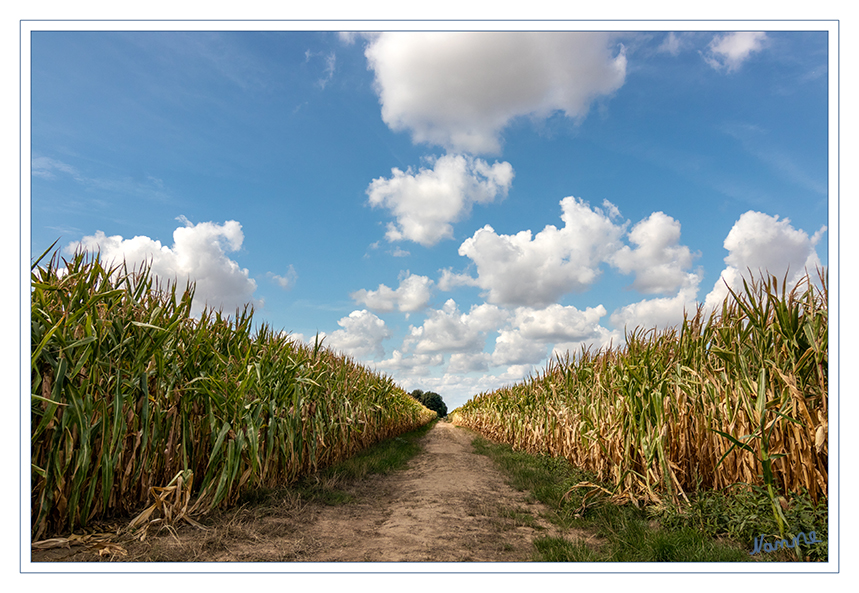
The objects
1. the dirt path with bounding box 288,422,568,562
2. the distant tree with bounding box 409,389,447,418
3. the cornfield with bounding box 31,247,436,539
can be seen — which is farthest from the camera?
the distant tree with bounding box 409,389,447,418

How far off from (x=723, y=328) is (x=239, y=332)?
18.8 ft

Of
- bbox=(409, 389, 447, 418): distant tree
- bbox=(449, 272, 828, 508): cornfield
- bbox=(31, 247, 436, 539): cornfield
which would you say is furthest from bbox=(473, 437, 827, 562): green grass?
bbox=(409, 389, 447, 418): distant tree

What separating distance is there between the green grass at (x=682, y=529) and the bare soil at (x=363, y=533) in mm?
324

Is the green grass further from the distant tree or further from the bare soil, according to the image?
the distant tree

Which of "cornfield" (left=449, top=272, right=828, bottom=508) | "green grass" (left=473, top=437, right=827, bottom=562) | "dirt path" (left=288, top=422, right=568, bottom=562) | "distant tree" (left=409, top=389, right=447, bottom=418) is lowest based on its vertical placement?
"distant tree" (left=409, top=389, right=447, bottom=418)

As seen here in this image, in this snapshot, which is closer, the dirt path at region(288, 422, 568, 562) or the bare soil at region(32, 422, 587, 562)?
the bare soil at region(32, 422, 587, 562)

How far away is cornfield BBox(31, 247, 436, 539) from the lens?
9.43 feet

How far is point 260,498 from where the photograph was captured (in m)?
4.48

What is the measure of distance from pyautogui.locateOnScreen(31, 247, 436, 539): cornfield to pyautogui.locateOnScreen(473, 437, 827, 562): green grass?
3.17 metres

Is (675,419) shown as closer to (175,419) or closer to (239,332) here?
(175,419)

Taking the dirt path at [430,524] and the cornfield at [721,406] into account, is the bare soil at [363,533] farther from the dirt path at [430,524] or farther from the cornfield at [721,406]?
the cornfield at [721,406]
